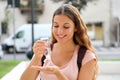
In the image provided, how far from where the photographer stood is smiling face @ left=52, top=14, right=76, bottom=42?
5.79ft

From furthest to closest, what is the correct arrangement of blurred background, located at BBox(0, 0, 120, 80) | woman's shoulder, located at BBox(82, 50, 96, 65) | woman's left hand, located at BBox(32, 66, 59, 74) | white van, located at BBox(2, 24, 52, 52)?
blurred background, located at BBox(0, 0, 120, 80), white van, located at BBox(2, 24, 52, 52), woman's shoulder, located at BBox(82, 50, 96, 65), woman's left hand, located at BBox(32, 66, 59, 74)

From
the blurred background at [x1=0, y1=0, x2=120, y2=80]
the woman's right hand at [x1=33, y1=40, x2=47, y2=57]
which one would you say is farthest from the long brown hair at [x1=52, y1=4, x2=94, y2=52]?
the blurred background at [x1=0, y1=0, x2=120, y2=80]

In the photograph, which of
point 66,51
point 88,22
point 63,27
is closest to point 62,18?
point 63,27

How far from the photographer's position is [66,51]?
1.82 m

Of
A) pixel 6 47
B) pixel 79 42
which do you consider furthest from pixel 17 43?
pixel 79 42

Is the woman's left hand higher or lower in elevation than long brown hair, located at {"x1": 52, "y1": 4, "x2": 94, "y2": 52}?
lower

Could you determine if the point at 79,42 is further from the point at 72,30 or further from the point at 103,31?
the point at 103,31

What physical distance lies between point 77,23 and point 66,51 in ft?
0.51

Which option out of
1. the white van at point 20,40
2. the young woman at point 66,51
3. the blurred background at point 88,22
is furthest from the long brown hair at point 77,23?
the blurred background at point 88,22

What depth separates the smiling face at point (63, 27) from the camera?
1765 millimetres

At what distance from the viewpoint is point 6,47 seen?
56.6 ft

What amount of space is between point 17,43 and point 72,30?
15.6 meters

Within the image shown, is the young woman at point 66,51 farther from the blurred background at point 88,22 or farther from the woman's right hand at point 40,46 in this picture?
the blurred background at point 88,22

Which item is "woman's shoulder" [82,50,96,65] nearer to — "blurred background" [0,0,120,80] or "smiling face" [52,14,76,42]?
"smiling face" [52,14,76,42]
